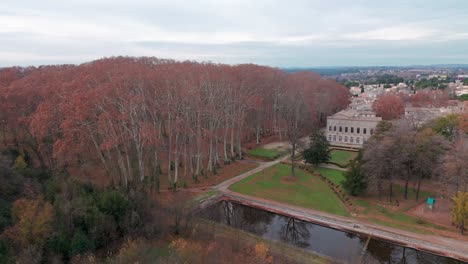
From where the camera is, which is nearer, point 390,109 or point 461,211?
point 461,211

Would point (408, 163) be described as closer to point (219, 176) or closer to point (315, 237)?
point (315, 237)

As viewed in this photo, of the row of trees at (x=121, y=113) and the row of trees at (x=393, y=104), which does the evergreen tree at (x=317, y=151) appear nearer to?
the row of trees at (x=121, y=113)

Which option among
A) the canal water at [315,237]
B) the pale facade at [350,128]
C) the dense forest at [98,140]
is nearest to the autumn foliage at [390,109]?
the pale facade at [350,128]

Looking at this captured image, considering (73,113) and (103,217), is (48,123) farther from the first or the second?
(103,217)

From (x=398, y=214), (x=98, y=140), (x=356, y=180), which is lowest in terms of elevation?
(x=398, y=214)

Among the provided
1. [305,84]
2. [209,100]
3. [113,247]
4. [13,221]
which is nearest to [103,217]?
[113,247]

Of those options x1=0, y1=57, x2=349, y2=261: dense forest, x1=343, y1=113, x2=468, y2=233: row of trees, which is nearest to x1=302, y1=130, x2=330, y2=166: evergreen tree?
x1=0, y1=57, x2=349, y2=261: dense forest

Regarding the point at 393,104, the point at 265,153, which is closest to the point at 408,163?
the point at 265,153
